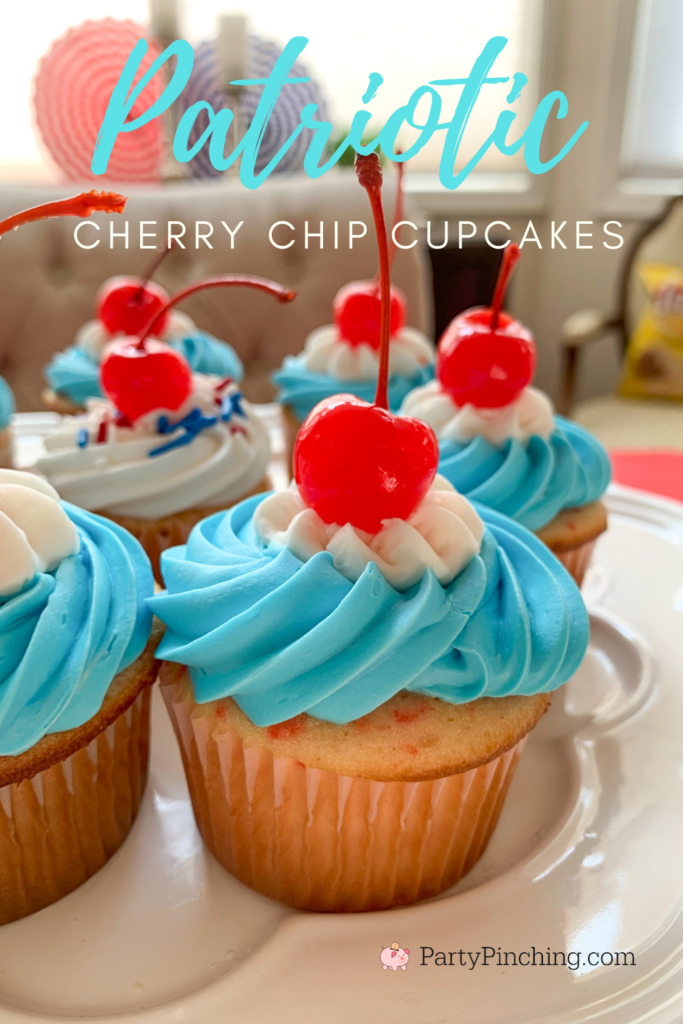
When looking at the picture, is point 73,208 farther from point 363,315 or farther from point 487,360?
point 363,315

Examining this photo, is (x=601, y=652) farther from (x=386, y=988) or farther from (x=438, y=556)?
(x=386, y=988)

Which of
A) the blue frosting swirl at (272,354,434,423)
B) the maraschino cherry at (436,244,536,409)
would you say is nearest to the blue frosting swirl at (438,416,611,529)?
the maraschino cherry at (436,244,536,409)

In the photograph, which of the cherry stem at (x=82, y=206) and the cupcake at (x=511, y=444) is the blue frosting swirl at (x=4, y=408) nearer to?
the cupcake at (x=511, y=444)

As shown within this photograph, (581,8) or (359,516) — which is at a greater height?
(581,8)

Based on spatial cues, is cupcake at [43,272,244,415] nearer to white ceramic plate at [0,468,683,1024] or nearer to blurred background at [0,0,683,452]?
blurred background at [0,0,683,452]

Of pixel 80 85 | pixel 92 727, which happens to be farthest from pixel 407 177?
pixel 92 727

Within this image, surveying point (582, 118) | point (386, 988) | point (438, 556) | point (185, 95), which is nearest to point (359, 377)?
point (438, 556)

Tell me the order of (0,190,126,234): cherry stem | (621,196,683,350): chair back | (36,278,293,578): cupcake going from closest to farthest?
(0,190,126,234): cherry stem < (36,278,293,578): cupcake < (621,196,683,350): chair back
